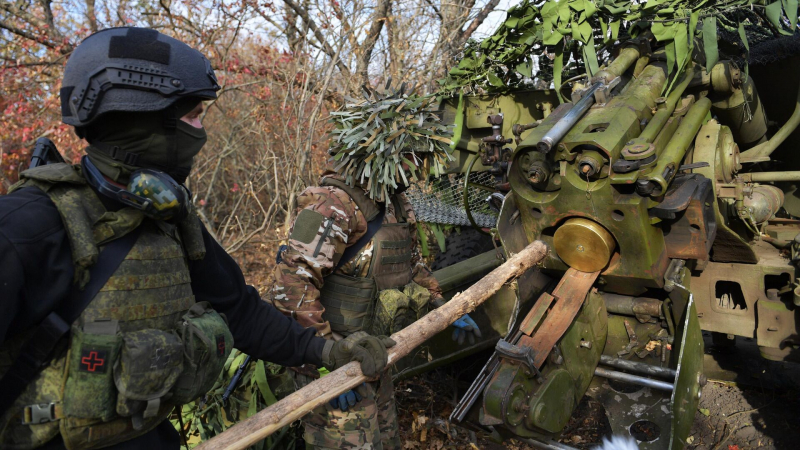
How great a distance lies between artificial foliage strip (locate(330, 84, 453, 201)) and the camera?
3.34 m

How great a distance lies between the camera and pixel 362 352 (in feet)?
7.73

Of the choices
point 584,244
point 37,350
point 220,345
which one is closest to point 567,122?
→ point 584,244

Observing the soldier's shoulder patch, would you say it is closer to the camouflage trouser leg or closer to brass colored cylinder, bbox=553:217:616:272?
the camouflage trouser leg

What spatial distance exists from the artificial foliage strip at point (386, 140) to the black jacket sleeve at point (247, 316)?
1.01 m

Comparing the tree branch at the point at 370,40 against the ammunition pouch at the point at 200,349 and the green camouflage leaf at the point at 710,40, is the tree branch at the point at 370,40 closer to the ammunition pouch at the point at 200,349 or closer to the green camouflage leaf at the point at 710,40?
the green camouflage leaf at the point at 710,40

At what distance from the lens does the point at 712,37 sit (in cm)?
363

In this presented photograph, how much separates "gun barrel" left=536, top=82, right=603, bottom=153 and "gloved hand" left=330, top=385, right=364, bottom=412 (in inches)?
64.6

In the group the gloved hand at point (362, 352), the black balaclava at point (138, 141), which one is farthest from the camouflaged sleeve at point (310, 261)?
the black balaclava at point (138, 141)

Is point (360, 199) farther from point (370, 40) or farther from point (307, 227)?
point (370, 40)

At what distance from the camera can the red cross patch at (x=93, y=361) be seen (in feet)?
5.49

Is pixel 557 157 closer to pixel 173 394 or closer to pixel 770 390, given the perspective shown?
pixel 173 394

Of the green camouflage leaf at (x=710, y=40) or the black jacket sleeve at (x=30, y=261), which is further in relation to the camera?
the green camouflage leaf at (x=710, y=40)

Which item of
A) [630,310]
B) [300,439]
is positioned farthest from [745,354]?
[300,439]

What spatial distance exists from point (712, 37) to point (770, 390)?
3.11 m
